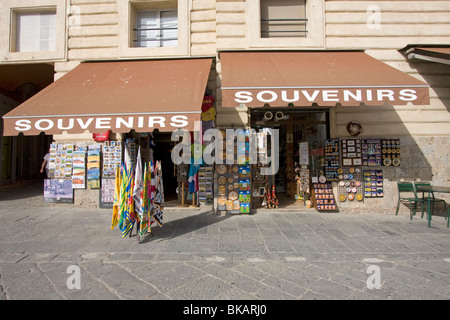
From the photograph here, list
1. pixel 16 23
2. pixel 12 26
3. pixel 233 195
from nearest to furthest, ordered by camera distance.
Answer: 1. pixel 233 195
2. pixel 12 26
3. pixel 16 23

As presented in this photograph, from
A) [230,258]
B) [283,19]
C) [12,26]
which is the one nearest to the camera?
[230,258]

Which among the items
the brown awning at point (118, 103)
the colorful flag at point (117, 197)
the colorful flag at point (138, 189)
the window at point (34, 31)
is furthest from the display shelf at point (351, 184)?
the window at point (34, 31)

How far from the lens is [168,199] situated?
839cm

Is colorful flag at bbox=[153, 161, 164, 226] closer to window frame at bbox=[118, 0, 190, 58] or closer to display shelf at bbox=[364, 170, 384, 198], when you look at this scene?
window frame at bbox=[118, 0, 190, 58]

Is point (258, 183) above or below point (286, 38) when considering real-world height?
below

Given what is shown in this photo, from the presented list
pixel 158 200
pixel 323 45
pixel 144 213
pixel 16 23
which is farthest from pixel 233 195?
pixel 16 23

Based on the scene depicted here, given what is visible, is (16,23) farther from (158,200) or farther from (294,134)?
(294,134)

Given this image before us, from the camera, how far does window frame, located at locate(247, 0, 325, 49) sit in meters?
6.81

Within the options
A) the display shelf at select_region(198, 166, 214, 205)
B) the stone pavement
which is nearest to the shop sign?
the stone pavement

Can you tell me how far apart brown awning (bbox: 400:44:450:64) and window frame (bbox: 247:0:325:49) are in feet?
7.31

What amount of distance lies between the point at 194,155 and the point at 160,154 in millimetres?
2948

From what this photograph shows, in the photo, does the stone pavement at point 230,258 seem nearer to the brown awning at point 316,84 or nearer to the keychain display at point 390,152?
the keychain display at point 390,152

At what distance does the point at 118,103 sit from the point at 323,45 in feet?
18.2

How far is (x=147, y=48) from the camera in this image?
7145 millimetres
